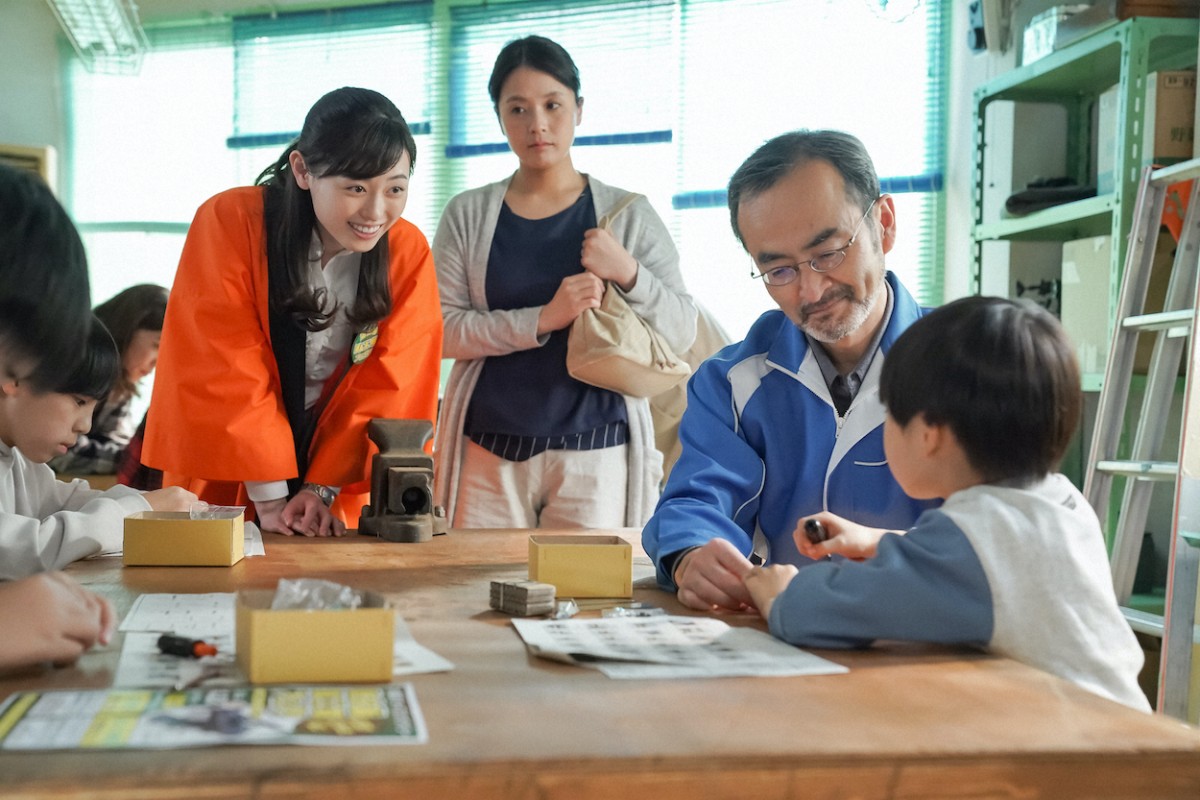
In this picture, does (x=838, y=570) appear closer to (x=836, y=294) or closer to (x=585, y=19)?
(x=836, y=294)

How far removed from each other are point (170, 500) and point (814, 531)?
0.90 meters

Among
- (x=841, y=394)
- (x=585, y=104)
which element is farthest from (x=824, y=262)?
(x=585, y=104)

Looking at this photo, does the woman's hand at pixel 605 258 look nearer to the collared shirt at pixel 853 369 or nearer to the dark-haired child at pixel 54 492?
the collared shirt at pixel 853 369

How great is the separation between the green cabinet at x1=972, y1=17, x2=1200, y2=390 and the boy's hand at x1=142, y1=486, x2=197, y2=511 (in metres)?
2.20

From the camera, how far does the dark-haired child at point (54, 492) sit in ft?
4.08

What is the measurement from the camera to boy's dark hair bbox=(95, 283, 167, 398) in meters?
3.69

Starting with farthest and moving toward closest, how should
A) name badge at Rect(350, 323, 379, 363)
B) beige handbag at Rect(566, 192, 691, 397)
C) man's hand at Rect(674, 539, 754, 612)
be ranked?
beige handbag at Rect(566, 192, 691, 397), name badge at Rect(350, 323, 379, 363), man's hand at Rect(674, 539, 754, 612)

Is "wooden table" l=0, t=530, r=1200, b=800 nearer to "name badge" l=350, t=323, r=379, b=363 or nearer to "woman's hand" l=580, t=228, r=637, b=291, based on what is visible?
"name badge" l=350, t=323, r=379, b=363

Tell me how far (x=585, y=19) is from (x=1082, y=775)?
420cm

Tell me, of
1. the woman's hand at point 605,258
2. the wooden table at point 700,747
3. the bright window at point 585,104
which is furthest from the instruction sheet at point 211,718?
the bright window at point 585,104

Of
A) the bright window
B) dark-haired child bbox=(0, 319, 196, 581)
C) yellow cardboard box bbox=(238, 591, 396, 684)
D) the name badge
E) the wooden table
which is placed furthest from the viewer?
the bright window

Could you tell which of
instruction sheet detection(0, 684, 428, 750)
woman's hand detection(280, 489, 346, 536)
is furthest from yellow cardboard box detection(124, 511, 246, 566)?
instruction sheet detection(0, 684, 428, 750)

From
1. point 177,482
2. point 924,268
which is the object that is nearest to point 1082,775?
point 177,482

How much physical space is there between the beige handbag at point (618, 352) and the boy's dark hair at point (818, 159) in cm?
75
